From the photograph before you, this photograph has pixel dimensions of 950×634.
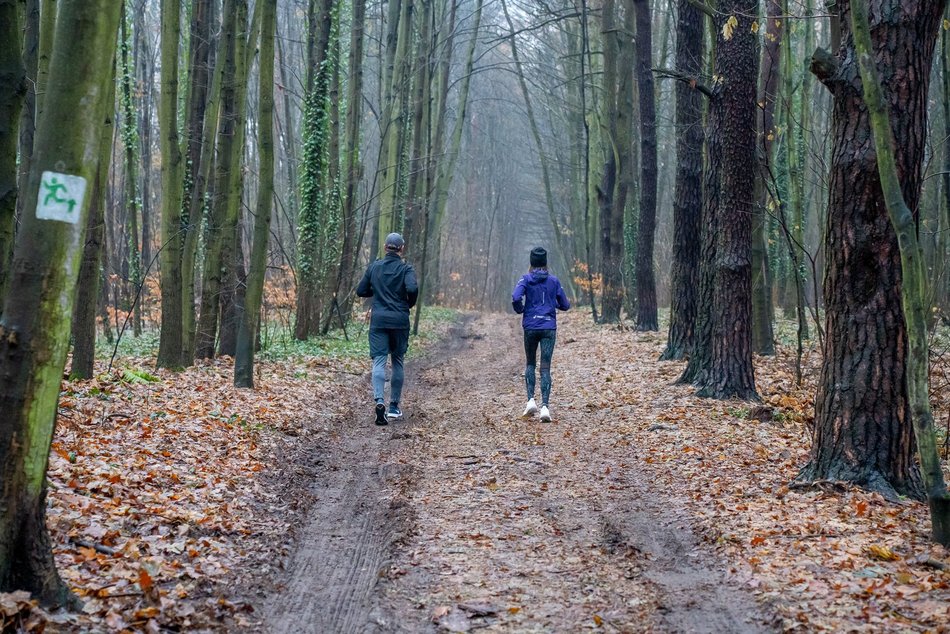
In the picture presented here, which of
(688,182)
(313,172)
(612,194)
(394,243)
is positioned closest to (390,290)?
(394,243)

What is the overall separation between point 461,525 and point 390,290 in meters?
4.95

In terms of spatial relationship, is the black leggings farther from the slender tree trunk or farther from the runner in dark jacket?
the slender tree trunk

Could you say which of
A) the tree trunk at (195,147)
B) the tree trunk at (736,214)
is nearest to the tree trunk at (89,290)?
the tree trunk at (195,147)

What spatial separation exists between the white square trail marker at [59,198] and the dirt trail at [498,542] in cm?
241

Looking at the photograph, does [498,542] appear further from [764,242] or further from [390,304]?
[764,242]

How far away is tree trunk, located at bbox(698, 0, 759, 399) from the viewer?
10.8 meters

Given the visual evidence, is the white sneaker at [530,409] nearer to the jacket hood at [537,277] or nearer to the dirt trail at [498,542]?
the dirt trail at [498,542]

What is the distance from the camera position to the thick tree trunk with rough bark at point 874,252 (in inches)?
251

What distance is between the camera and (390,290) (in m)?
10.5

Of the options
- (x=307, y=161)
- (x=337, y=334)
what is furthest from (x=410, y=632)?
(x=337, y=334)

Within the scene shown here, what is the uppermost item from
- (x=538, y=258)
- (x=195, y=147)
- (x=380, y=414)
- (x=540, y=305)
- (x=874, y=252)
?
(x=195, y=147)

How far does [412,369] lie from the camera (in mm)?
16641

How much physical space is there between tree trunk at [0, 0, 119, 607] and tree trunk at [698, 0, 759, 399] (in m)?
8.86

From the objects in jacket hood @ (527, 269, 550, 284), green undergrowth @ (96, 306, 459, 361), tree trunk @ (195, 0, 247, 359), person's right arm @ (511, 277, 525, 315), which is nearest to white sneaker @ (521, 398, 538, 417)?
person's right arm @ (511, 277, 525, 315)
